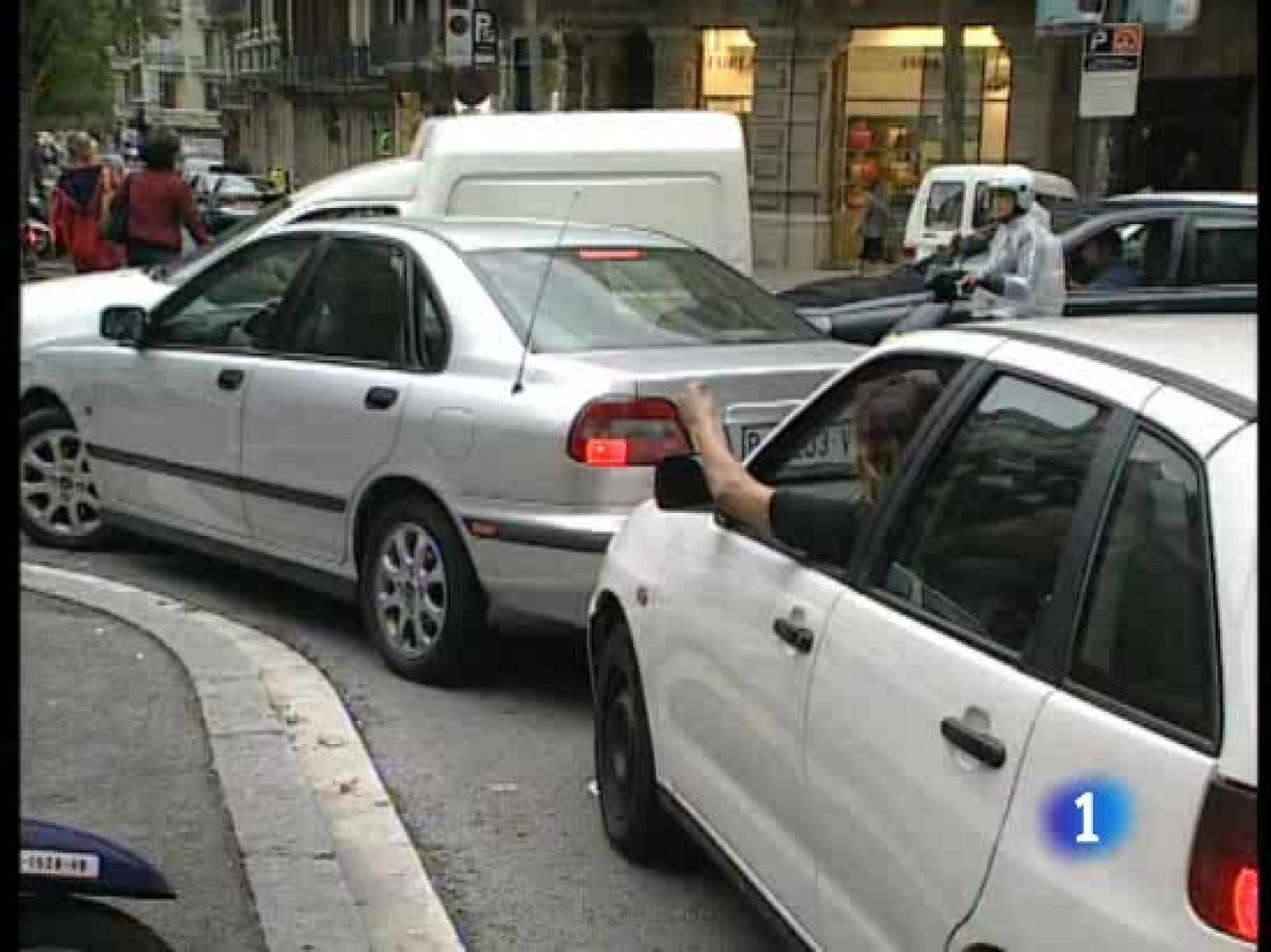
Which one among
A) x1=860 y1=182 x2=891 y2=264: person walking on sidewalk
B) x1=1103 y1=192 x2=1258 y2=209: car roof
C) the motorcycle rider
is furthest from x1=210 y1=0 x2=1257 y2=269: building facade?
the motorcycle rider

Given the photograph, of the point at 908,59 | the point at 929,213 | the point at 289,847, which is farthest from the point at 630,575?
the point at 908,59

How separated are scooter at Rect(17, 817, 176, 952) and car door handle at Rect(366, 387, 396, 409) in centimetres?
312

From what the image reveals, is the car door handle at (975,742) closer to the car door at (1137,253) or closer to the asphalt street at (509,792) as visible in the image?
the asphalt street at (509,792)

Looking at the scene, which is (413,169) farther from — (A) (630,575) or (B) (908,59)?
(B) (908,59)

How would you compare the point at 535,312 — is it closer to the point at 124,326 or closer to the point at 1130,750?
the point at 124,326

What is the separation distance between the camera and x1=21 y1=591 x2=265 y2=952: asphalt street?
3924mm

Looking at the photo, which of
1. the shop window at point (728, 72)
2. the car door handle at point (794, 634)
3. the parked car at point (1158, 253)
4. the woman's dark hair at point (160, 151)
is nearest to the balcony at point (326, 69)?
the shop window at point (728, 72)

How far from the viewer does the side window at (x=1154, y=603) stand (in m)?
2.33

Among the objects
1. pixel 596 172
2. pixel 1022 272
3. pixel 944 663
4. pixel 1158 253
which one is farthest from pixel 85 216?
pixel 944 663

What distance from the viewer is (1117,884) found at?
2.25 m

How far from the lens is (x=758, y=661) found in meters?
3.51

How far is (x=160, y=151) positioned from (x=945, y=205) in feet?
26.8

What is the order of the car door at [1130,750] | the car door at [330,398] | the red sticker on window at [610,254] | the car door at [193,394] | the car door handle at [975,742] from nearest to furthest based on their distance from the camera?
the car door at [1130,750] → the car door handle at [975,742] → the car door at [330,398] → the red sticker on window at [610,254] → the car door at [193,394]

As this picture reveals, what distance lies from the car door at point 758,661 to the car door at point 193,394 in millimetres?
3052
